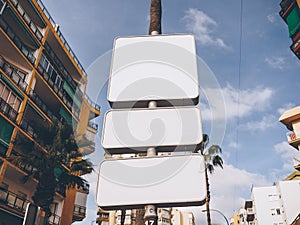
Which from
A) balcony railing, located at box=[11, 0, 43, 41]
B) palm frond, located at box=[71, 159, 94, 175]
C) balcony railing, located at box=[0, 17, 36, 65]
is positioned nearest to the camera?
palm frond, located at box=[71, 159, 94, 175]

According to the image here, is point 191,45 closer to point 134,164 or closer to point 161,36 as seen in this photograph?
point 161,36

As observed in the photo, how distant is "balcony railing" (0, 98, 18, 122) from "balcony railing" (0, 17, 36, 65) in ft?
16.3

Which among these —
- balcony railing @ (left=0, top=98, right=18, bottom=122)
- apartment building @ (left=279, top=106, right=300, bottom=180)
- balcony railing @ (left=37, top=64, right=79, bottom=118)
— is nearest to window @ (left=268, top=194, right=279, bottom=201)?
apartment building @ (left=279, top=106, right=300, bottom=180)

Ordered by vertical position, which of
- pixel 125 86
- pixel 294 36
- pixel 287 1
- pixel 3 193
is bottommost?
pixel 125 86

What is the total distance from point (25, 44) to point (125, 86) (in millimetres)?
25294

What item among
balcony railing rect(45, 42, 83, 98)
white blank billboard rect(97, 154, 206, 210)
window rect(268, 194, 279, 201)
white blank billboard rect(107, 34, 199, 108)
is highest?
balcony railing rect(45, 42, 83, 98)

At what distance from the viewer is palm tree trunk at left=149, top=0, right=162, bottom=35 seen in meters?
5.58

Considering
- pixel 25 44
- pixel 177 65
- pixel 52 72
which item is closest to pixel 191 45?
pixel 177 65

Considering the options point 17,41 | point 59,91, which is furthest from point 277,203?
point 17,41

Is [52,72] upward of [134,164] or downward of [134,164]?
upward

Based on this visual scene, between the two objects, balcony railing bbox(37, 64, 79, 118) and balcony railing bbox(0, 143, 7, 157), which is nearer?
balcony railing bbox(0, 143, 7, 157)

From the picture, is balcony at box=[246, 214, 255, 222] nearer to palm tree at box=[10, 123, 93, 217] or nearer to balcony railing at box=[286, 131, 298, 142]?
balcony railing at box=[286, 131, 298, 142]

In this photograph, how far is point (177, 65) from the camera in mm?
2373

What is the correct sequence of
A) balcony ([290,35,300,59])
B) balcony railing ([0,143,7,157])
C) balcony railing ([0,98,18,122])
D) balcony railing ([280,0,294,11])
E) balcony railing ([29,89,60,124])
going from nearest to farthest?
balcony railing ([0,143,7,157])
balcony railing ([0,98,18,122])
balcony railing ([29,89,60,124])
balcony ([290,35,300,59])
balcony railing ([280,0,294,11])
